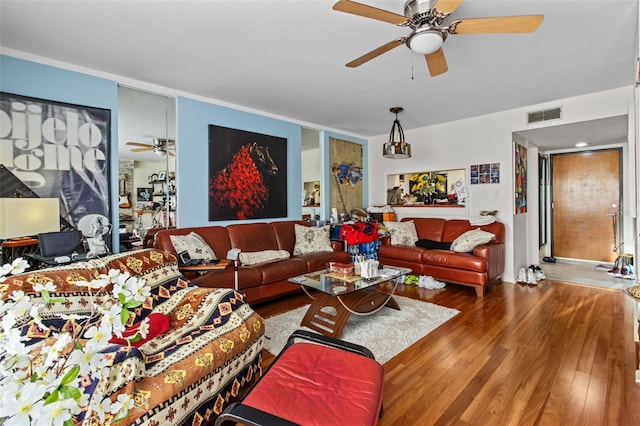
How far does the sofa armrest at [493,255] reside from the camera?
3877 mm

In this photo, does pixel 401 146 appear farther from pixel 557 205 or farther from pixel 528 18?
pixel 557 205

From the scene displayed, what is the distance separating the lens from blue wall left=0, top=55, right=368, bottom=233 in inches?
107

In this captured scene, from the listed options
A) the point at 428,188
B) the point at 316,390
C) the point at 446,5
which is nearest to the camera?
the point at 316,390

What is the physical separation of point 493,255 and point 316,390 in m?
3.50

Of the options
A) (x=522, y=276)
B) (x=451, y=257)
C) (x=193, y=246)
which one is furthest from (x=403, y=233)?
(x=193, y=246)

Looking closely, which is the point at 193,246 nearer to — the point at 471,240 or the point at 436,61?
the point at 436,61

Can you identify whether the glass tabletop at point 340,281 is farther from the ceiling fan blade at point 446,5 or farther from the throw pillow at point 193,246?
the ceiling fan blade at point 446,5

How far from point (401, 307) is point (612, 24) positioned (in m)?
2.97

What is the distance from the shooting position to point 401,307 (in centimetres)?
337

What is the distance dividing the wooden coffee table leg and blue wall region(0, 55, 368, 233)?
6.29 ft

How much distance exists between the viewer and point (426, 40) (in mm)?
2006

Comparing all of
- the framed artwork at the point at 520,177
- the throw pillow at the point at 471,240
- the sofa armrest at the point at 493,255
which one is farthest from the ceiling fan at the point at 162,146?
the framed artwork at the point at 520,177

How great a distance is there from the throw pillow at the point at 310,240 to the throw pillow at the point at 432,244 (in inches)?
57.8

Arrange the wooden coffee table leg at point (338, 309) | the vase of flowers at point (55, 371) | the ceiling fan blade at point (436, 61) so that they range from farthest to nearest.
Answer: the wooden coffee table leg at point (338, 309), the ceiling fan blade at point (436, 61), the vase of flowers at point (55, 371)
